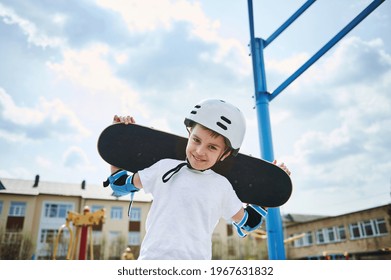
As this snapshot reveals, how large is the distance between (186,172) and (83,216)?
5734 millimetres

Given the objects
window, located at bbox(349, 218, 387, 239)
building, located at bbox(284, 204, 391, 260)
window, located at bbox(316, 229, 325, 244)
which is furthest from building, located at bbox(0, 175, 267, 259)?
window, located at bbox(349, 218, 387, 239)

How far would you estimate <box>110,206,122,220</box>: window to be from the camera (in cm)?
2547

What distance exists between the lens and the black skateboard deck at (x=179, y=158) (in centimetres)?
180

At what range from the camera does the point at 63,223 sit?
23906mm

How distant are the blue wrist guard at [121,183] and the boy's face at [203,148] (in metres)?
0.31

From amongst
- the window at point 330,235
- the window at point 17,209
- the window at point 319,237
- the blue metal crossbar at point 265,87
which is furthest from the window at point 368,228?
the window at point 17,209

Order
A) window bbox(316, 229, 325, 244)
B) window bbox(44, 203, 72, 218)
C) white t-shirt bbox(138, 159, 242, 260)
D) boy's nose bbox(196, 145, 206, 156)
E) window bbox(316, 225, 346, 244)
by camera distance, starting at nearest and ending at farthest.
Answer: white t-shirt bbox(138, 159, 242, 260) → boy's nose bbox(196, 145, 206, 156) → window bbox(316, 225, 346, 244) → window bbox(316, 229, 325, 244) → window bbox(44, 203, 72, 218)

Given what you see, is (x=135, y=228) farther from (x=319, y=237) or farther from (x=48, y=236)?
(x=319, y=237)

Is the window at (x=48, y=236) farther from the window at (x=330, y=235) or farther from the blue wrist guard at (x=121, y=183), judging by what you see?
the blue wrist guard at (x=121, y=183)

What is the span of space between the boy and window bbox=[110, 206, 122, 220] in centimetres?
2521

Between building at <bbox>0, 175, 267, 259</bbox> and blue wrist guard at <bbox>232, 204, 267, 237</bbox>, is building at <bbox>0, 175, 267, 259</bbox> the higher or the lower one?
the higher one

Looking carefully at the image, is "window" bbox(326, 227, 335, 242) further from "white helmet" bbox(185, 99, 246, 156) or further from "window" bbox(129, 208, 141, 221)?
"white helmet" bbox(185, 99, 246, 156)

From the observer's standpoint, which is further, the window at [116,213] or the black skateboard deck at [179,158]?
the window at [116,213]
